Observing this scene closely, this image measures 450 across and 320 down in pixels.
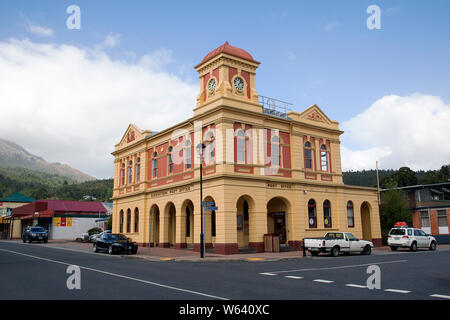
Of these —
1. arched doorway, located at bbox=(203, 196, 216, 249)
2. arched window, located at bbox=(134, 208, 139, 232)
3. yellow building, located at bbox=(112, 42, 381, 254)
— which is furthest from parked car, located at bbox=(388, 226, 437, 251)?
arched window, located at bbox=(134, 208, 139, 232)

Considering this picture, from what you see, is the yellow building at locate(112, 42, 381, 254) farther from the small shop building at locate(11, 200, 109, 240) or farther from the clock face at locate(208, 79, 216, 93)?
the small shop building at locate(11, 200, 109, 240)

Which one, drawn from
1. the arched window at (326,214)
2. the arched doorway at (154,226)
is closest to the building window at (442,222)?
the arched window at (326,214)

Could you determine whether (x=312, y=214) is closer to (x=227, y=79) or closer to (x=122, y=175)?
(x=227, y=79)

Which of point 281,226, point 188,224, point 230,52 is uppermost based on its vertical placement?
point 230,52

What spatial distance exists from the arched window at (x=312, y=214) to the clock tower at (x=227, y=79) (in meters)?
8.83

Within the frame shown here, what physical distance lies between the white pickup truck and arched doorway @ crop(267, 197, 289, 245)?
5.49 meters

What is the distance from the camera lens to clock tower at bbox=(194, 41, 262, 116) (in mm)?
27266

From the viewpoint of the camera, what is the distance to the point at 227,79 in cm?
2762

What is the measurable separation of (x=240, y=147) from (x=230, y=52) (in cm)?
714

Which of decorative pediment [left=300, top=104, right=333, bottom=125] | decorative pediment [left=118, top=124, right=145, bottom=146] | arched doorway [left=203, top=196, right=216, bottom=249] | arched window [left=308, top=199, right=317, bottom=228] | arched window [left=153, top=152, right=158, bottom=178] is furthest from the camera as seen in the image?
decorative pediment [left=118, top=124, right=145, bottom=146]

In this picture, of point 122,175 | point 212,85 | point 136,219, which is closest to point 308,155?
point 212,85
